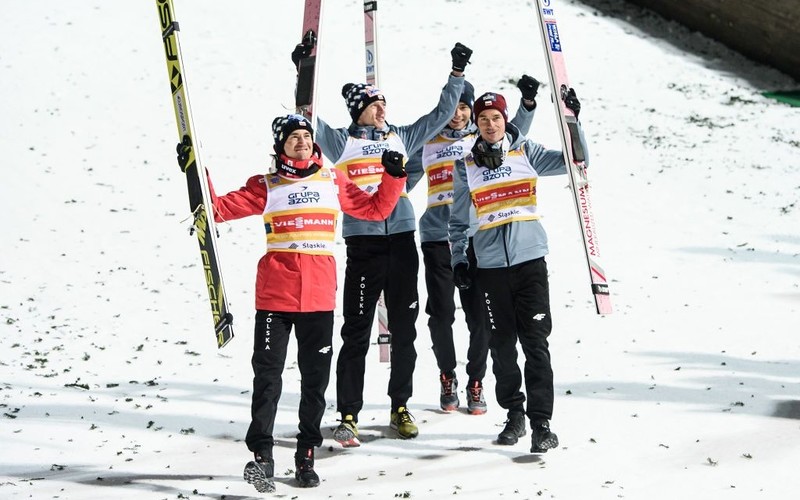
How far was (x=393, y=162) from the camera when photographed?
634cm

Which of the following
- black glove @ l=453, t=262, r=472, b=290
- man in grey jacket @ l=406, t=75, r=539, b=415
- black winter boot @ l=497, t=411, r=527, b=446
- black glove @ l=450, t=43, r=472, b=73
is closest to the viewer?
black winter boot @ l=497, t=411, r=527, b=446

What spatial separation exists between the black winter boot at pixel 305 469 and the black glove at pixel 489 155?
1983mm

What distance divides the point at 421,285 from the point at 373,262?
3.69m

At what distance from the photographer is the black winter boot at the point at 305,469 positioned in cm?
607

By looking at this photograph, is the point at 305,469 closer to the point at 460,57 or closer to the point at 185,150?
the point at 185,150

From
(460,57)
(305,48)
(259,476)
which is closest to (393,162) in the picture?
(460,57)

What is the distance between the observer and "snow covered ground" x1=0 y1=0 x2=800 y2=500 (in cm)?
645

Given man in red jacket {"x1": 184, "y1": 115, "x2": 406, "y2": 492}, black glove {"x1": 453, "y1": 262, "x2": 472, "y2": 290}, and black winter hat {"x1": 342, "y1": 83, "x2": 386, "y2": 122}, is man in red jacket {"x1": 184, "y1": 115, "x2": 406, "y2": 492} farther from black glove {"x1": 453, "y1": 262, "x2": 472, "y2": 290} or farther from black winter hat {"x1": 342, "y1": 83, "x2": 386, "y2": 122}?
black glove {"x1": 453, "y1": 262, "x2": 472, "y2": 290}

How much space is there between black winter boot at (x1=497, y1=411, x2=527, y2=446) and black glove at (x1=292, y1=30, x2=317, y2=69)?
9.25 feet

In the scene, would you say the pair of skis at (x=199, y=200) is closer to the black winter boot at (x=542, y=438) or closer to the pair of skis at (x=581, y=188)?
the black winter boot at (x=542, y=438)

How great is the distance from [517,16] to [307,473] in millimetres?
13066

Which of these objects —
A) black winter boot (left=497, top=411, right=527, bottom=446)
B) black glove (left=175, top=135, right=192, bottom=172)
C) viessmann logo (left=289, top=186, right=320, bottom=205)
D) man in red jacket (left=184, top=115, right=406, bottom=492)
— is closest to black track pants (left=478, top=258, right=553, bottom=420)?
black winter boot (left=497, top=411, right=527, bottom=446)

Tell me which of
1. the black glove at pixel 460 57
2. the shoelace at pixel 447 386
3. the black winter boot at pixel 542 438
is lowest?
the black winter boot at pixel 542 438

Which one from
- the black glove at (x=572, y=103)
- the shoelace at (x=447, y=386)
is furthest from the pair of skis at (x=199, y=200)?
the black glove at (x=572, y=103)
